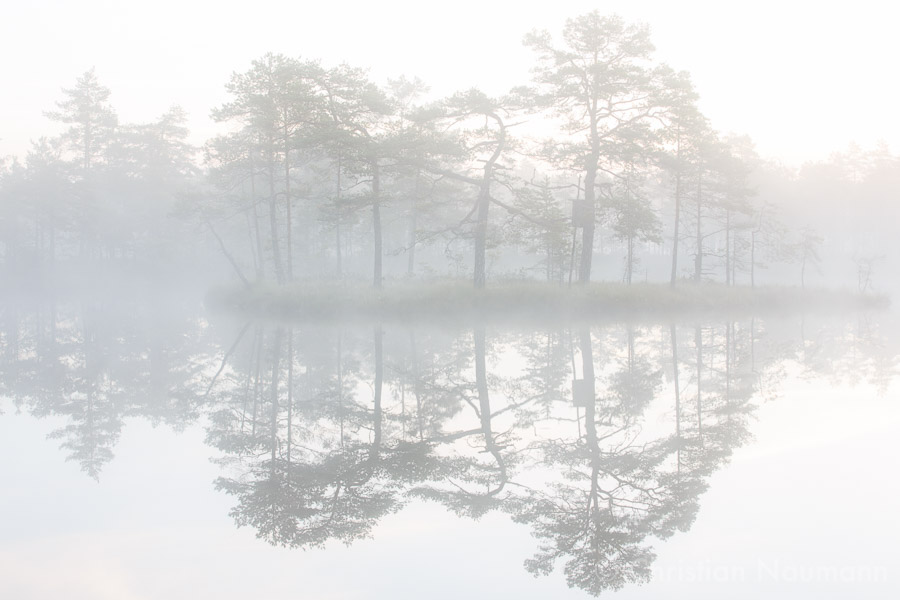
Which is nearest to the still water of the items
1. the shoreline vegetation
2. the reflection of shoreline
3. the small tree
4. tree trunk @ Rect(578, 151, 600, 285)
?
the reflection of shoreline

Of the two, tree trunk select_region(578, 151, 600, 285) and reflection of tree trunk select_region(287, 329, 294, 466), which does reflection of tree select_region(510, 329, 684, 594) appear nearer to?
reflection of tree trunk select_region(287, 329, 294, 466)

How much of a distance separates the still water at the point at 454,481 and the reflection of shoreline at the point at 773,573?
2 centimetres

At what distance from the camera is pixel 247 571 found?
13.3 feet

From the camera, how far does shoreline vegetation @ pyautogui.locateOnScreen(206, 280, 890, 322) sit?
2516 cm

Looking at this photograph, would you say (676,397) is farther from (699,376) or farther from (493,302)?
(493,302)

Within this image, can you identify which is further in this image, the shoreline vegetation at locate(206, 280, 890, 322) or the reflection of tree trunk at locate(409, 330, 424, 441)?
the shoreline vegetation at locate(206, 280, 890, 322)

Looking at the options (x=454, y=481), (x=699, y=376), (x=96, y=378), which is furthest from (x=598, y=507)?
(x=96, y=378)

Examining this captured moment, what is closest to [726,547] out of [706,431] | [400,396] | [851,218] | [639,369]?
[706,431]

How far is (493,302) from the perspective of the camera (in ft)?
84.6

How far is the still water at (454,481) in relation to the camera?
156 inches

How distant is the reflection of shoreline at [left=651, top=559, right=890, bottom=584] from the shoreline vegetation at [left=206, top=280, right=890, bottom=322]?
1934cm

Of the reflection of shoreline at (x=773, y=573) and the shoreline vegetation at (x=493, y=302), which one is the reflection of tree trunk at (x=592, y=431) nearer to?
the reflection of shoreline at (x=773, y=573)

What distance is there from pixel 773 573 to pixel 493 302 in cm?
2195

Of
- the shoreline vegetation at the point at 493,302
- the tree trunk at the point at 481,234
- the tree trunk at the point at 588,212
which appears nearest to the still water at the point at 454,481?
the shoreline vegetation at the point at 493,302
